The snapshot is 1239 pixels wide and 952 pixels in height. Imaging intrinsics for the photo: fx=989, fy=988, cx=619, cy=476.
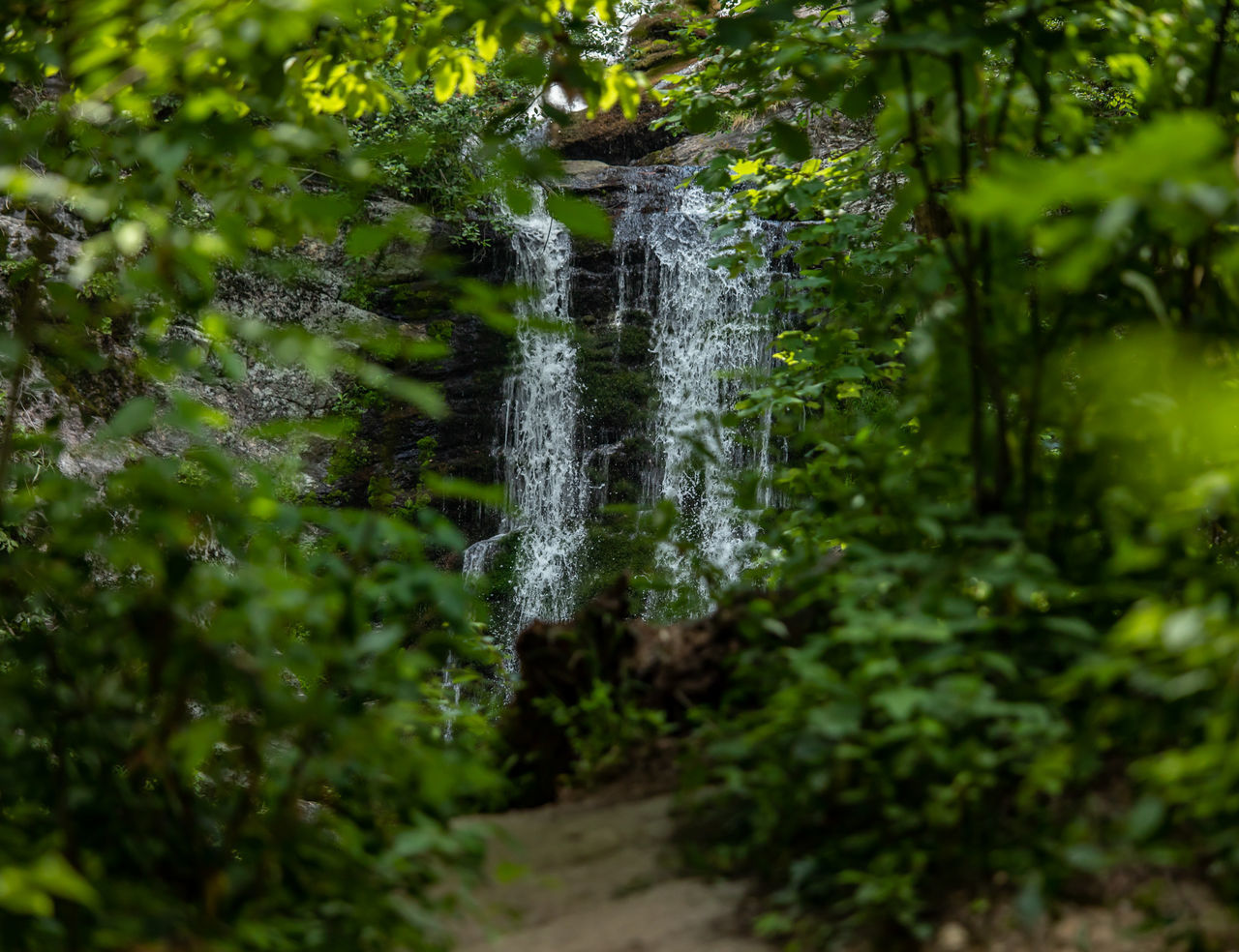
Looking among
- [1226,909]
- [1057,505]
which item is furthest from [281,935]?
[1057,505]

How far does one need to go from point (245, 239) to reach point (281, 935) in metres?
1.13

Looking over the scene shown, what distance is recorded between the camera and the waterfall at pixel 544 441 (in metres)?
12.9

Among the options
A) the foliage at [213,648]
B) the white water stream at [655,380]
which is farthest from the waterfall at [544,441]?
the foliage at [213,648]

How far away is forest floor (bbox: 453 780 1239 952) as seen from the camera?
1.41 meters

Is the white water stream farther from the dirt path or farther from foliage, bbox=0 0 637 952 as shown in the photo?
foliage, bbox=0 0 637 952

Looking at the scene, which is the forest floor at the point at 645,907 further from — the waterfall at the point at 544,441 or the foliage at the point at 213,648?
the waterfall at the point at 544,441

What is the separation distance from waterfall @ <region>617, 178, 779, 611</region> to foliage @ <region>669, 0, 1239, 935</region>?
1038 cm

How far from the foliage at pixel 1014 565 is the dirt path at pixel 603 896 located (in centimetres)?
10

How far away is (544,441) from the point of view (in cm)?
1369

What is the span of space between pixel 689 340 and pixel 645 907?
39.3 ft

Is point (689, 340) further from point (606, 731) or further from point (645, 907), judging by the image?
point (645, 907)

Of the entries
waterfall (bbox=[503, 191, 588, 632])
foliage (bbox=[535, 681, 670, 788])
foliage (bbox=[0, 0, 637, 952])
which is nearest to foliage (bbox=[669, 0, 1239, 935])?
foliage (bbox=[535, 681, 670, 788])

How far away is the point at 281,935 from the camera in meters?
1.52

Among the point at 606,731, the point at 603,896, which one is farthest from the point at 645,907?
the point at 606,731
